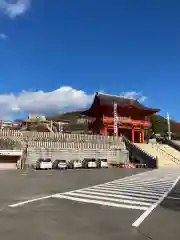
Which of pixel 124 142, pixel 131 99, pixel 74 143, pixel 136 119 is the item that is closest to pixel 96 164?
pixel 74 143

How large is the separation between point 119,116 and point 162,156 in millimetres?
11556

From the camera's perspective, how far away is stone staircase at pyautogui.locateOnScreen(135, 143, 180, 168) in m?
38.3

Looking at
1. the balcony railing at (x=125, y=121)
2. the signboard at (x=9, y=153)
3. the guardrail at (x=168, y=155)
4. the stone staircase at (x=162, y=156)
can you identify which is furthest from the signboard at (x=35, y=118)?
the signboard at (x=9, y=153)

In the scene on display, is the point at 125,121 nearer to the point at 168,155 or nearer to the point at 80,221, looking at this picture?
the point at 168,155

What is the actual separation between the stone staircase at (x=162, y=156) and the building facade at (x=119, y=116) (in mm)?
4284

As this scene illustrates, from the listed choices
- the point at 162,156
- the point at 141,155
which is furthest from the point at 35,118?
the point at 162,156

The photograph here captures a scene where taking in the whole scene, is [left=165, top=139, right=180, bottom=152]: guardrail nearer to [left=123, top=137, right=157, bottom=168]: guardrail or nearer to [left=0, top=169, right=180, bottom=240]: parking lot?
[left=123, top=137, right=157, bottom=168]: guardrail

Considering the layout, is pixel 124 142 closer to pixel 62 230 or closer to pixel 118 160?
pixel 118 160

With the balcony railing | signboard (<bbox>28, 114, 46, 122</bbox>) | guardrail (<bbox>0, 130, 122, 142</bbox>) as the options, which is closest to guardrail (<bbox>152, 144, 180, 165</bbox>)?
the balcony railing

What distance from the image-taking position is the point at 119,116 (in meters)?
51.1

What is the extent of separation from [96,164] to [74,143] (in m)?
4.61

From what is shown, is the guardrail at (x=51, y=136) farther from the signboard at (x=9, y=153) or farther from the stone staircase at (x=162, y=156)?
the stone staircase at (x=162, y=156)

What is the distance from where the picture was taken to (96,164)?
36.1 meters

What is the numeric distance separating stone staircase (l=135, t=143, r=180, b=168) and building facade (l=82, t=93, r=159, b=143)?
4284 millimetres
